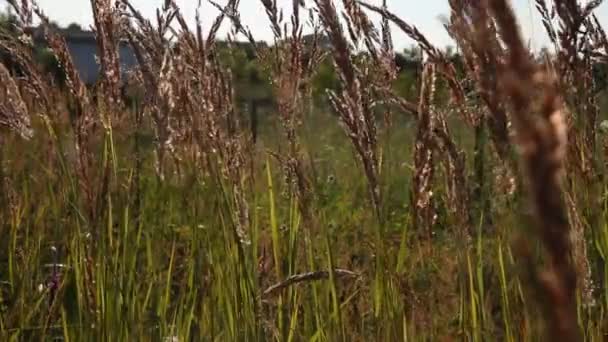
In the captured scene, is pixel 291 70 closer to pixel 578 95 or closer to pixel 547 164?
pixel 578 95

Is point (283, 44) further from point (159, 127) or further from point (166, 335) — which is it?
point (166, 335)

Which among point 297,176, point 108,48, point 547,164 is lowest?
point 547,164

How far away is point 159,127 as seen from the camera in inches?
77.2

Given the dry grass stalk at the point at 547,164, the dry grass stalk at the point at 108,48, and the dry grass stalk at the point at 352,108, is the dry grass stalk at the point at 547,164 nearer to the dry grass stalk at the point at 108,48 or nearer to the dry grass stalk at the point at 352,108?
the dry grass stalk at the point at 352,108

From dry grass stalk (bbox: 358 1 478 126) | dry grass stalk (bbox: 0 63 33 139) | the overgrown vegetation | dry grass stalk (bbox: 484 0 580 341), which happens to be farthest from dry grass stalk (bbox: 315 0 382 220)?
dry grass stalk (bbox: 484 0 580 341)

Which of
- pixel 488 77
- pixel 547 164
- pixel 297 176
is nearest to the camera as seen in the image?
pixel 547 164

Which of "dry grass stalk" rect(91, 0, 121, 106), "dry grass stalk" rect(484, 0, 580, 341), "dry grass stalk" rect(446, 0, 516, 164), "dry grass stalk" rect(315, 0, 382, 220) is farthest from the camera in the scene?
"dry grass stalk" rect(91, 0, 121, 106)

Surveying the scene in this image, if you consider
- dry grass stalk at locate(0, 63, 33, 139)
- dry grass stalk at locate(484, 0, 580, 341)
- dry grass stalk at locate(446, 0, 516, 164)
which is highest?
dry grass stalk at locate(0, 63, 33, 139)

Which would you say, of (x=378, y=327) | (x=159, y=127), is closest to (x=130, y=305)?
(x=159, y=127)

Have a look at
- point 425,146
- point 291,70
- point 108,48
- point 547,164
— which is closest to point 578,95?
point 425,146

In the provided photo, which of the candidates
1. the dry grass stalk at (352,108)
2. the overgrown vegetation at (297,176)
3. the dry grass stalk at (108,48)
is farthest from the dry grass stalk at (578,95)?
the dry grass stalk at (108,48)

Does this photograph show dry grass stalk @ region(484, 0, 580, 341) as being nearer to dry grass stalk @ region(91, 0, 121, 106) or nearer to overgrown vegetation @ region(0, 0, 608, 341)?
overgrown vegetation @ region(0, 0, 608, 341)

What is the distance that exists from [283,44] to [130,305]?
2.22 ft

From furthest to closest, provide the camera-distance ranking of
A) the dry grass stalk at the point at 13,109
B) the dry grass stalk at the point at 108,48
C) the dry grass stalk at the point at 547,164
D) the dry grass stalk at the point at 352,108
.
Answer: the dry grass stalk at the point at 13,109 < the dry grass stalk at the point at 108,48 < the dry grass stalk at the point at 352,108 < the dry grass stalk at the point at 547,164
